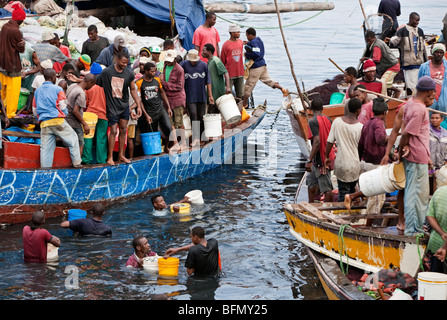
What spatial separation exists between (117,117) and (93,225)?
2262mm

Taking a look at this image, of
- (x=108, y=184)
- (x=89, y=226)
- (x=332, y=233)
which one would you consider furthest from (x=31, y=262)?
(x=332, y=233)

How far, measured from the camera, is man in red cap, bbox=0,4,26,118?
1301 centimetres

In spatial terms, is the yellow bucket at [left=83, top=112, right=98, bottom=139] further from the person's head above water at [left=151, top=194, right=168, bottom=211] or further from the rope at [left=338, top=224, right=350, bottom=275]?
the rope at [left=338, top=224, right=350, bottom=275]

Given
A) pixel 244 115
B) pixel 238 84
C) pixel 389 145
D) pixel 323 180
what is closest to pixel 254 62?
pixel 238 84

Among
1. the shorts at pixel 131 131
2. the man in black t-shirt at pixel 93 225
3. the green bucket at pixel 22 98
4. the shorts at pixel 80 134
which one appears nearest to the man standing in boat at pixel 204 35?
the shorts at pixel 131 131

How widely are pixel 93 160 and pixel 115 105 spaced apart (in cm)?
115

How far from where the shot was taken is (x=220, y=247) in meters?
11.8

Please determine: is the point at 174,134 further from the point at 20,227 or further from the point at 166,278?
the point at 166,278

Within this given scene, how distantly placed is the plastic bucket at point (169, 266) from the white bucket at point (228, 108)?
234 inches

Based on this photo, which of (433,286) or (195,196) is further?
(195,196)

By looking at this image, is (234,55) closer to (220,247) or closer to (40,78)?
(40,78)

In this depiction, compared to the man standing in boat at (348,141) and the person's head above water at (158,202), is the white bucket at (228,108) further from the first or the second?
the man standing in boat at (348,141)

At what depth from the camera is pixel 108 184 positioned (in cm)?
1339

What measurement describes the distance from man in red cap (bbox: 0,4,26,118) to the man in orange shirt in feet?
4.29
